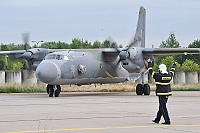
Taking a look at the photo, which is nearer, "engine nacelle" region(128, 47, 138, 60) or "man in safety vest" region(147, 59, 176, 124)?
"man in safety vest" region(147, 59, 176, 124)

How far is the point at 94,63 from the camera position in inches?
1277

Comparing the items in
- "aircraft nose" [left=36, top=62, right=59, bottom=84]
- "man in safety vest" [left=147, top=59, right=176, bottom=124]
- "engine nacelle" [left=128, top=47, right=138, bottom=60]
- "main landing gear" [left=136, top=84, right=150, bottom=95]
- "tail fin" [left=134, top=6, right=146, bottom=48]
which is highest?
"tail fin" [left=134, top=6, right=146, bottom=48]

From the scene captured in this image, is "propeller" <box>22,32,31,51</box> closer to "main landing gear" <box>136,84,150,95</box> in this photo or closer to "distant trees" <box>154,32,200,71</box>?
"main landing gear" <box>136,84,150,95</box>

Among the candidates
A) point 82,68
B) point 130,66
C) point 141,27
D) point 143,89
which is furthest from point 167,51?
point 82,68

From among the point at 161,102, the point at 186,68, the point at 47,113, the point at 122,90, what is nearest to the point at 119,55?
the point at 122,90

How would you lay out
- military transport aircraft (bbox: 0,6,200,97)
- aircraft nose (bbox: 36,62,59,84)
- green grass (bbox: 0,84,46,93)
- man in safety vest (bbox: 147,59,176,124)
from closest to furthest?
man in safety vest (bbox: 147,59,176,124)
aircraft nose (bbox: 36,62,59,84)
military transport aircraft (bbox: 0,6,200,97)
green grass (bbox: 0,84,46,93)

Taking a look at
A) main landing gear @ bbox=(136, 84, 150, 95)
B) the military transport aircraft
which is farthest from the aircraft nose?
main landing gear @ bbox=(136, 84, 150, 95)

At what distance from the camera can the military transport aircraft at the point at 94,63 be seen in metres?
28.9

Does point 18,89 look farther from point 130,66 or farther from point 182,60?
point 182,60

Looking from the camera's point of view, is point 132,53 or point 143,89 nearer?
point 132,53

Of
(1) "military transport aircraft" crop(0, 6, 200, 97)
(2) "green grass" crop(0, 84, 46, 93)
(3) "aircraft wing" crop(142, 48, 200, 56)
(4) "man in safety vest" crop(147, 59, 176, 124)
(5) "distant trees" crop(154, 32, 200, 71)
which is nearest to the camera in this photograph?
(4) "man in safety vest" crop(147, 59, 176, 124)

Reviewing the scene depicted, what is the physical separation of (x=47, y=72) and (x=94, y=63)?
208 inches

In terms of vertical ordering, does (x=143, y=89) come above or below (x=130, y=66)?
below

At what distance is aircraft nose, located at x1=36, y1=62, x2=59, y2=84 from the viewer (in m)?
27.8
